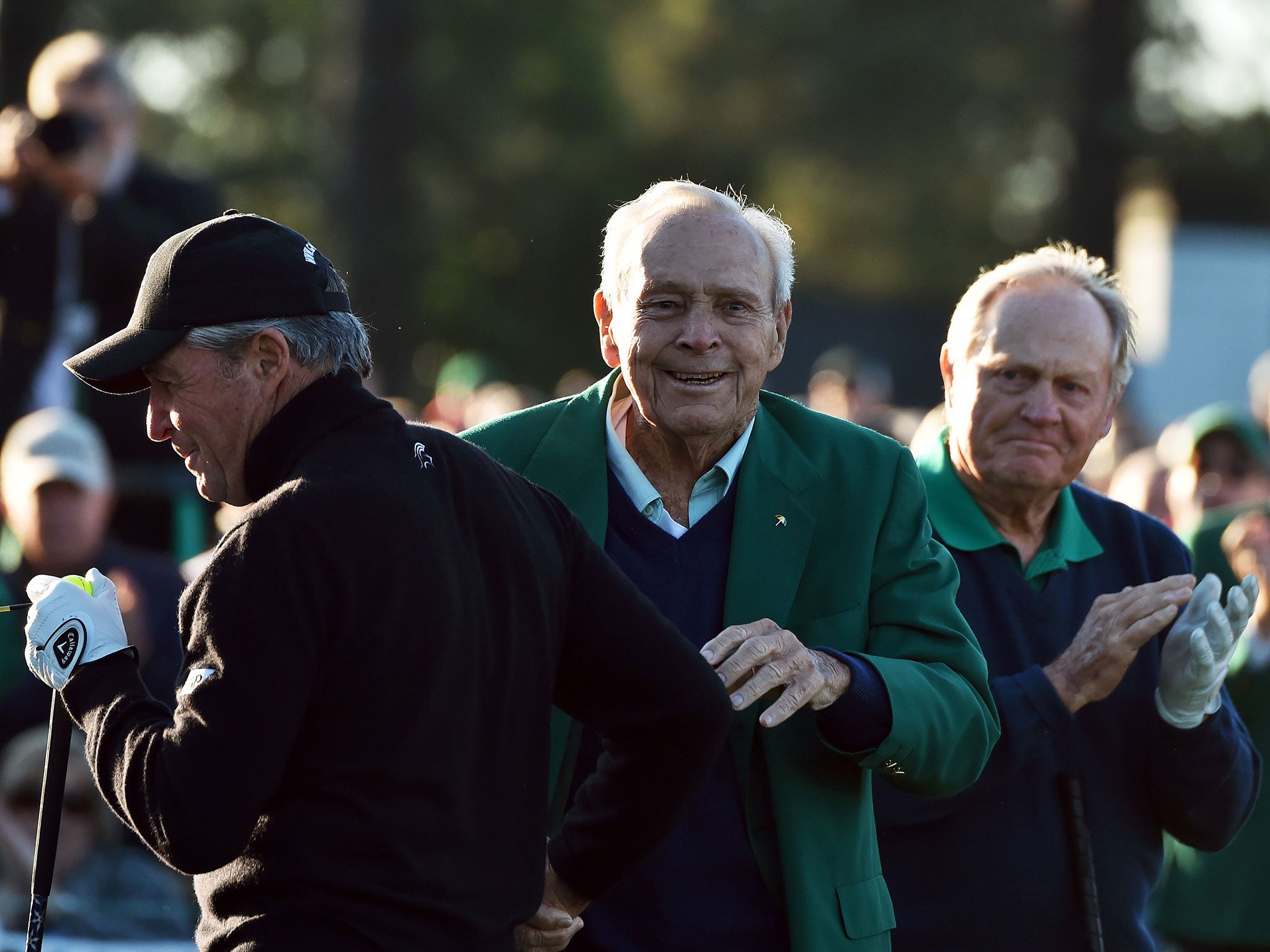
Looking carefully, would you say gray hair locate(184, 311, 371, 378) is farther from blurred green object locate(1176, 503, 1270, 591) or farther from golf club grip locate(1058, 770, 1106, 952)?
blurred green object locate(1176, 503, 1270, 591)

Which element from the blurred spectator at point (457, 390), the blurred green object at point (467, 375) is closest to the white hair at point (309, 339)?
A: the blurred spectator at point (457, 390)

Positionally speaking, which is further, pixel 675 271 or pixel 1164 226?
pixel 1164 226

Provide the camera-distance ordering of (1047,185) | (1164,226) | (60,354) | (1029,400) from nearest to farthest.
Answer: (1029,400)
(60,354)
(1164,226)
(1047,185)

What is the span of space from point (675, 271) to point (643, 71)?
3434cm

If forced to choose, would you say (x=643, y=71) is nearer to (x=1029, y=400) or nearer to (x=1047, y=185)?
(x=1047, y=185)

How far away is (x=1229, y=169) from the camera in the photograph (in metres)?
32.5

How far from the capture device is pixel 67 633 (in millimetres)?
2566

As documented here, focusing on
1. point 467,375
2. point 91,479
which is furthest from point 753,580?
point 467,375

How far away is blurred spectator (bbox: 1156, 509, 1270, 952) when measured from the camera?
17.2ft

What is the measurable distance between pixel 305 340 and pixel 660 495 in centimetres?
106

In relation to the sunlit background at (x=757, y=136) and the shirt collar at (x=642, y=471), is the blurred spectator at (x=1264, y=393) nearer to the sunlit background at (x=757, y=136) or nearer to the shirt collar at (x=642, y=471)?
the shirt collar at (x=642, y=471)

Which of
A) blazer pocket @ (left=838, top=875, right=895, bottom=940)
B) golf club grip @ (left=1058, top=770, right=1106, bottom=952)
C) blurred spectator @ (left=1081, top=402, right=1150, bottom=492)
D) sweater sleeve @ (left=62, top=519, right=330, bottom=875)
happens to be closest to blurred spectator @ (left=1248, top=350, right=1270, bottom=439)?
blurred spectator @ (left=1081, top=402, right=1150, bottom=492)

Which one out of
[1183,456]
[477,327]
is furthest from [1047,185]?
[1183,456]

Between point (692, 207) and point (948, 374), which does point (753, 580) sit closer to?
point (692, 207)
